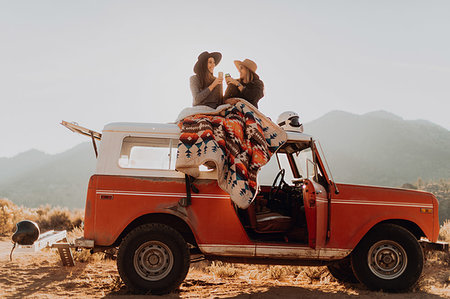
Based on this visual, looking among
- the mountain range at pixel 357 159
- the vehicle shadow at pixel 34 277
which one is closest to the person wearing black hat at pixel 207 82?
the vehicle shadow at pixel 34 277

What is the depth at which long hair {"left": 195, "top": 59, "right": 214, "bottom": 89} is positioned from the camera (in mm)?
7059

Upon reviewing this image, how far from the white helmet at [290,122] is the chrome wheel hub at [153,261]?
2.66 meters

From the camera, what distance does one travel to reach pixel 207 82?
278 inches

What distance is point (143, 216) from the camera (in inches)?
240

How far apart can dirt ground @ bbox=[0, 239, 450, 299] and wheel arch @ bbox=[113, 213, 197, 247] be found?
2.69 feet

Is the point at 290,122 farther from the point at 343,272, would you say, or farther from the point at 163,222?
the point at 343,272

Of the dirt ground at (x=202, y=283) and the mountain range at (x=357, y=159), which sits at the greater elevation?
the mountain range at (x=357, y=159)

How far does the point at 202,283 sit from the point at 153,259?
1.61 meters

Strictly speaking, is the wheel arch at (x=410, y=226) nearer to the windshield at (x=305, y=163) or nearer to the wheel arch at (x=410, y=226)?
the wheel arch at (x=410, y=226)

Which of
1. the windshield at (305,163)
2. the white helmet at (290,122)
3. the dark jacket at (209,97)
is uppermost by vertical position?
the dark jacket at (209,97)

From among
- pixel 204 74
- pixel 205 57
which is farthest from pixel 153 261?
pixel 205 57

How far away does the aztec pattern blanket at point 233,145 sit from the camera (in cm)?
570

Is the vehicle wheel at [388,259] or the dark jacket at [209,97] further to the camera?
the dark jacket at [209,97]

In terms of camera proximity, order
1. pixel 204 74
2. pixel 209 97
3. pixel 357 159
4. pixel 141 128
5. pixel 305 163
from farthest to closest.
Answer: pixel 357 159 < pixel 204 74 < pixel 305 163 < pixel 209 97 < pixel 141 128
